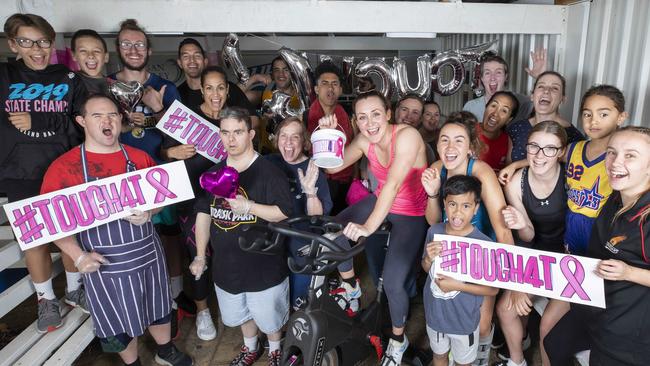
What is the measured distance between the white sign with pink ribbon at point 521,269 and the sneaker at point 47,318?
7.93 feet

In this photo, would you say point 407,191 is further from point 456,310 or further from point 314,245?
point 314,245

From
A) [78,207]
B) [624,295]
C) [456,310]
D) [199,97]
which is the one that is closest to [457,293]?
[456,310]

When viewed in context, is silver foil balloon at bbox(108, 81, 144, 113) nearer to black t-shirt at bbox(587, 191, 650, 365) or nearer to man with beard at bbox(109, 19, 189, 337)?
man with beard at bbox(109, 19, 189, 337)

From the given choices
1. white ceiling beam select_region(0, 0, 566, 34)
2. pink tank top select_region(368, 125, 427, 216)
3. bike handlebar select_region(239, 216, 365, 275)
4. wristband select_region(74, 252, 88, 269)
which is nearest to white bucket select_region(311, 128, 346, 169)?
bike handlebar select_region(239, 216, 365, 275)

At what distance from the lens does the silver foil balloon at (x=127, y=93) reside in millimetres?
2844

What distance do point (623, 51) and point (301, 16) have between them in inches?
102

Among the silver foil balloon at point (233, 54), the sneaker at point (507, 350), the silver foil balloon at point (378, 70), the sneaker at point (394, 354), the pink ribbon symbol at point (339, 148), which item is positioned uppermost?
the silver foil balloon at point (233, 54)

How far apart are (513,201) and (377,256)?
1105mm

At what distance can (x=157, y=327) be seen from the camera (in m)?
2.83

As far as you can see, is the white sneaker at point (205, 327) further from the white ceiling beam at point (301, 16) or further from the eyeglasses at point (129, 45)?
the white ceiling beam at point (301, 16)

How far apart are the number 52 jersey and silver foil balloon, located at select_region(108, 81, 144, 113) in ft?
0.84

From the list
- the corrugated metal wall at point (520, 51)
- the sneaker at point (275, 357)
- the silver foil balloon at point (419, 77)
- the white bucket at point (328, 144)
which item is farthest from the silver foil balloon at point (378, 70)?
the sneaker at point (275, 357)

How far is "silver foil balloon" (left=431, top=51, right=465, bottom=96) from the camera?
4172 millimetres

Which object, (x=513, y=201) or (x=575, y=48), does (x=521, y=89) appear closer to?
(x=575, y=48)
